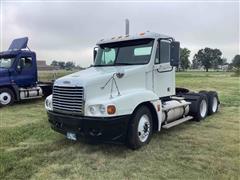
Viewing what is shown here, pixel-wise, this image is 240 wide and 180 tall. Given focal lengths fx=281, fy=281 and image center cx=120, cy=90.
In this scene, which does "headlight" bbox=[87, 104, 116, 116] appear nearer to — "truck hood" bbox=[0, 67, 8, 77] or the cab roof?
the cab roof

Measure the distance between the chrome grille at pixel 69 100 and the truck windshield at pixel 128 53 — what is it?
1531 millimetres

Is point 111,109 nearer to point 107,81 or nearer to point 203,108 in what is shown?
point 107,81

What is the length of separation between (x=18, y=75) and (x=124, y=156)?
29.2ft

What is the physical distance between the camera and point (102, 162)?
514 cm

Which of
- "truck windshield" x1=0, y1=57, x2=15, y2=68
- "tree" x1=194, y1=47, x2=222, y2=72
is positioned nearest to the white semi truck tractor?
"truck windshield" x1=0, y1=57, x2=15, y2=68

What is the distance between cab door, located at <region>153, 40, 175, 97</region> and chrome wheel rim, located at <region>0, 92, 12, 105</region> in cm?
798

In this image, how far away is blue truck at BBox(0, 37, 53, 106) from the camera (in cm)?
1233

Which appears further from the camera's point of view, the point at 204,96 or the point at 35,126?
the point at 204,96

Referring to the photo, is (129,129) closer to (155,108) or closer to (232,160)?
(155,108)

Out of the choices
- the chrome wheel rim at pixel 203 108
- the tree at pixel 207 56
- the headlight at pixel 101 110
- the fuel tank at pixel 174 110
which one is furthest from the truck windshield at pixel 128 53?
the tree at pixel 207 56

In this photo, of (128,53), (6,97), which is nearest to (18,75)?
(6,97)

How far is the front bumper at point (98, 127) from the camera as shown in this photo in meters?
5.10

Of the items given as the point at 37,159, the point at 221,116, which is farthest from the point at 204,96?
the point at 37,159

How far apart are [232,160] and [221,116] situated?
178 inches
